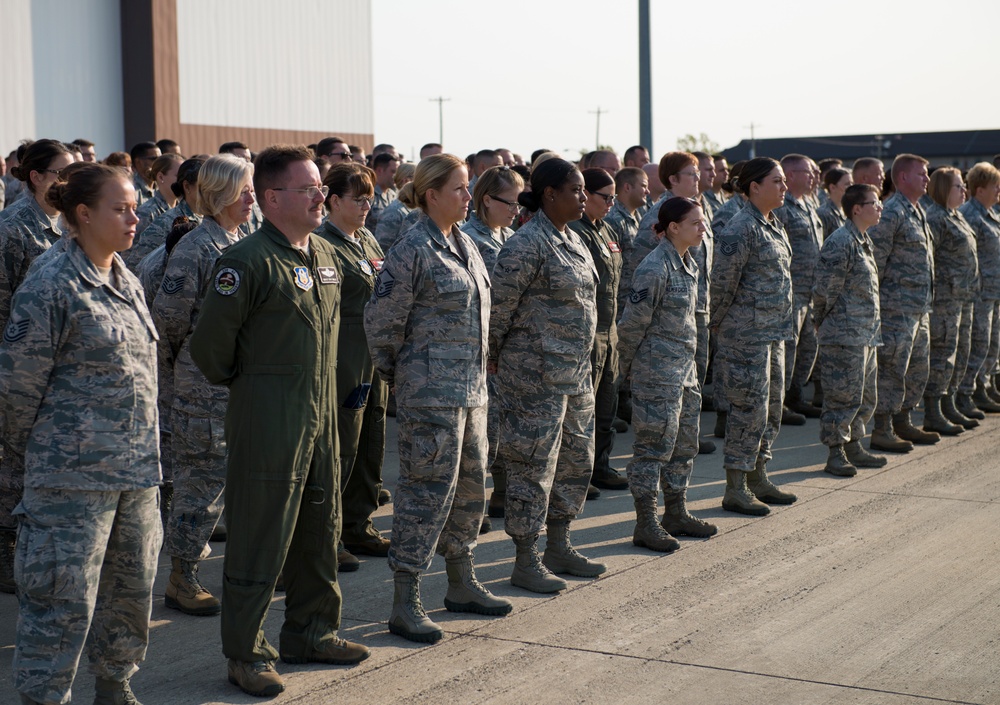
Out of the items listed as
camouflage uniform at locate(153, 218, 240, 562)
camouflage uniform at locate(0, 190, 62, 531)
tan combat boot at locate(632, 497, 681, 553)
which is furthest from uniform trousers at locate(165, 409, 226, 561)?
tan combat boot at locate(632, 497, 681, 553)

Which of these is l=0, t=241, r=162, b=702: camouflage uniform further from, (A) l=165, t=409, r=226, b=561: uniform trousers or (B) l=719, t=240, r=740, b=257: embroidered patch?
(B) l=719, t=240, r=740, b=257: embroidered patch

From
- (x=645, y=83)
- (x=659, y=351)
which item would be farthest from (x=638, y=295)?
(x=645, y=83)

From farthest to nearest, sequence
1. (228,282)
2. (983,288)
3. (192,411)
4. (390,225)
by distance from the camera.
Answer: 1. (983,288)
2. (390,225)
3. (192,411)
4. (228,282)

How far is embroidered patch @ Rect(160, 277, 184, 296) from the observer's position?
19.2 ft

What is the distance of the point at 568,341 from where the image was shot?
20.4 feet

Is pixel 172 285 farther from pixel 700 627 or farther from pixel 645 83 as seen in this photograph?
pixel 645 83

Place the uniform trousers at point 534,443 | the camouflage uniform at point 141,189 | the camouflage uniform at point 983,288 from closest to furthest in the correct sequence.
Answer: the uniform trousers at point 534,443 → the camouflage uniform at point 141,189 → the camouflage uniform at point 983,288

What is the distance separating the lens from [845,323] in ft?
30.1

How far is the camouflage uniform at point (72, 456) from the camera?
4098mm

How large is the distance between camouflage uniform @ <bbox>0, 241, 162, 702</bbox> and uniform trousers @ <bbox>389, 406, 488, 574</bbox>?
1359 millimetres

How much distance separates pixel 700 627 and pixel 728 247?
10.4 feet

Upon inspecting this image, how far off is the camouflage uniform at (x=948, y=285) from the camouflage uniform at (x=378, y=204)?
5.17m

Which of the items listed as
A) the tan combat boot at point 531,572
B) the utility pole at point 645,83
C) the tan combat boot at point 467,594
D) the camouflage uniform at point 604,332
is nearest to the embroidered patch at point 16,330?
the tan combat boot at point 467,594

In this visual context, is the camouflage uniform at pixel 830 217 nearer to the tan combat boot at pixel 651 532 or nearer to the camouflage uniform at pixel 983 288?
the camouflage uniform at pixel 983 288
